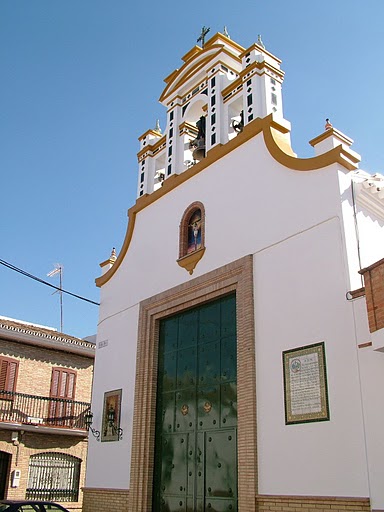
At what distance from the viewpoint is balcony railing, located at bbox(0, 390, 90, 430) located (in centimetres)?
1948

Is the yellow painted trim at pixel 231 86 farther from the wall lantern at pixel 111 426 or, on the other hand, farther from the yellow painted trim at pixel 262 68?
the wall lantern at pixel 111 426

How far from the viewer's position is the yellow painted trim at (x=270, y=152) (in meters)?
9.80

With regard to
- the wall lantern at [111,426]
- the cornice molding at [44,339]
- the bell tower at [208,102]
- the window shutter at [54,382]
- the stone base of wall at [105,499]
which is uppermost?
the bell tower at [208,102]

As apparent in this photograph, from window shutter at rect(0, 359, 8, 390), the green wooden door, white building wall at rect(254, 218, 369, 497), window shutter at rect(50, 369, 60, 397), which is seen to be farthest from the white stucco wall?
window shutter at rect(50, 369, 60, 397)

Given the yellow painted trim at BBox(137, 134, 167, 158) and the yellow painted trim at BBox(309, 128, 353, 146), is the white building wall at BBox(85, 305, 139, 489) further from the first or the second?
the yellow painted trim at BBox(309, 128, 353, 146)

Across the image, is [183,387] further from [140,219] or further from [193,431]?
[140,219]

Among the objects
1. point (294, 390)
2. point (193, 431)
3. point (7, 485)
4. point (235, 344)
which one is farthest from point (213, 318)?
point (7, 485)

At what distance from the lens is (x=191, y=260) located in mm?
12305

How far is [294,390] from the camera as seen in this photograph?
905cm

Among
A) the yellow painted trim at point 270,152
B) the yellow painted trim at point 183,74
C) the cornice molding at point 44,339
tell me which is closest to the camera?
the yellow painted trim at point 270,152

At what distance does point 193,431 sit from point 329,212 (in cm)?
503

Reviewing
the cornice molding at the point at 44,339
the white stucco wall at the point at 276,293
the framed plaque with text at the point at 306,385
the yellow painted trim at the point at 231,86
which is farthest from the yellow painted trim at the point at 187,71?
the cornice molding at the point at 44,339

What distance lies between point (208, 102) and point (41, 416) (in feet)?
42.0

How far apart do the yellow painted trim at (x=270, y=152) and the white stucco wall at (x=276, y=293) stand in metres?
0.15
